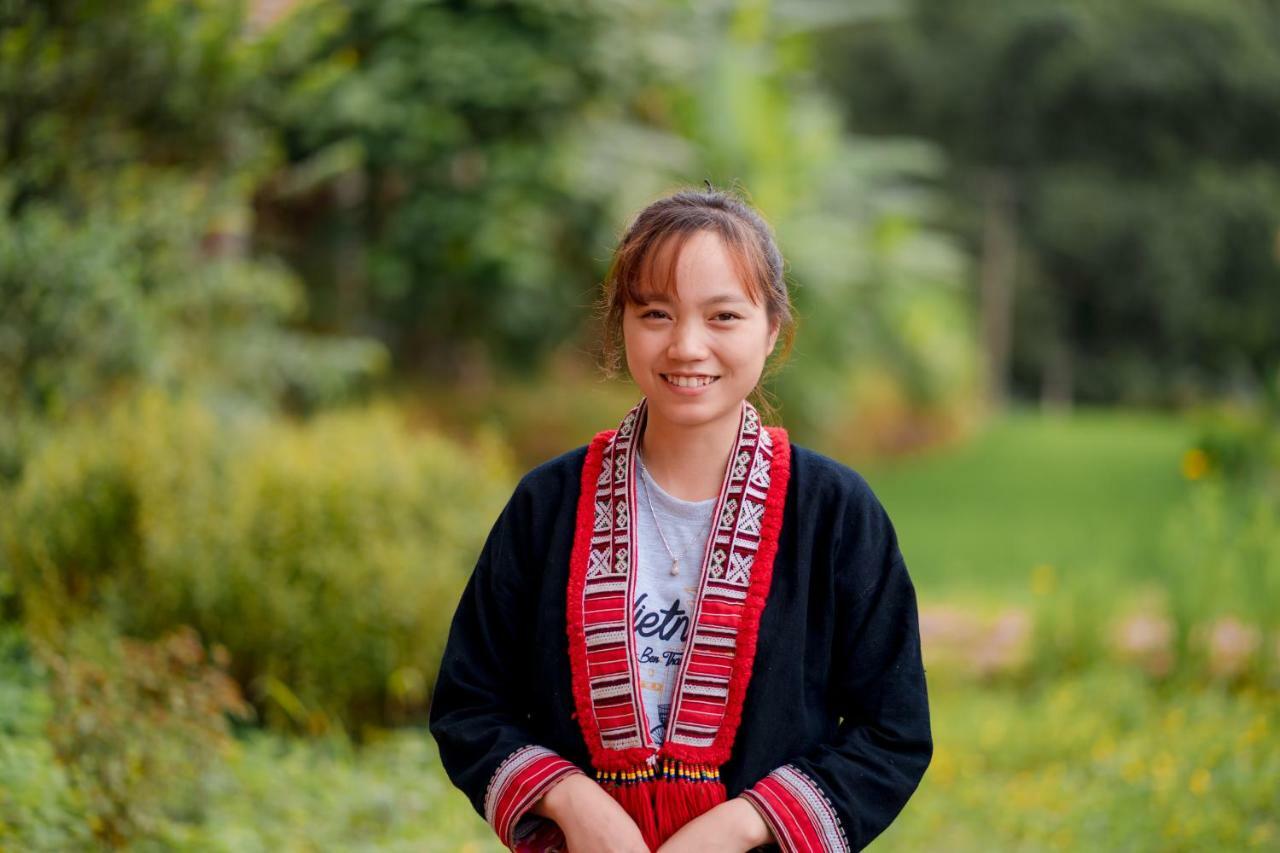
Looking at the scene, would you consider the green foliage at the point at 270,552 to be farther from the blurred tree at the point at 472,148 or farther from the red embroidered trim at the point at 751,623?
the blurred tree at the point at 472,148

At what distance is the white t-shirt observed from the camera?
1876 mm

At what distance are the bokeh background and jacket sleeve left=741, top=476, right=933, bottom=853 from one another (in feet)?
1.63

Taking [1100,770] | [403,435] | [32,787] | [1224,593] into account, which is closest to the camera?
[32,787]

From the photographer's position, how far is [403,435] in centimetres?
618

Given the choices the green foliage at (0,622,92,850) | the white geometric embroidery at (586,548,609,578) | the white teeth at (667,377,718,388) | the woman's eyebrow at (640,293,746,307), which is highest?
the woman's eyebrow at (640,293,746,307)

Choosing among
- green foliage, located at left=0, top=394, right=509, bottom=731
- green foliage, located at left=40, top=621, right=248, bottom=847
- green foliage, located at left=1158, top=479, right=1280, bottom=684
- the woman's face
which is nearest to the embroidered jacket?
the woman's face

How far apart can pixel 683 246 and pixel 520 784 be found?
736mm

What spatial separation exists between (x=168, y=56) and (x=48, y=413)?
178 centimetres

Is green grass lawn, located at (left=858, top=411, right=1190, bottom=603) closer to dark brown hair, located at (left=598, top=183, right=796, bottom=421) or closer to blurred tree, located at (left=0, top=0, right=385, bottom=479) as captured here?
blurred tree, located at (left=0, top=0, right=385, bottom=479)

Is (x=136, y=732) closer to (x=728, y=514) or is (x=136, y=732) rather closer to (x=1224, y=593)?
(x=728, y=514)

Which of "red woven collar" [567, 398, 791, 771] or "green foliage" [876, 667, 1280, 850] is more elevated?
"red woven collar" [567, 398, 791, 771]

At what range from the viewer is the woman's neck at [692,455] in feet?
6.31

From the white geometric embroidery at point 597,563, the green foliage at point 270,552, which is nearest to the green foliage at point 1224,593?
the green foliage at point 270,552

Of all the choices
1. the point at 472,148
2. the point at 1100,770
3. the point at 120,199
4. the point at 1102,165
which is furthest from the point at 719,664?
the point at 1102,165
